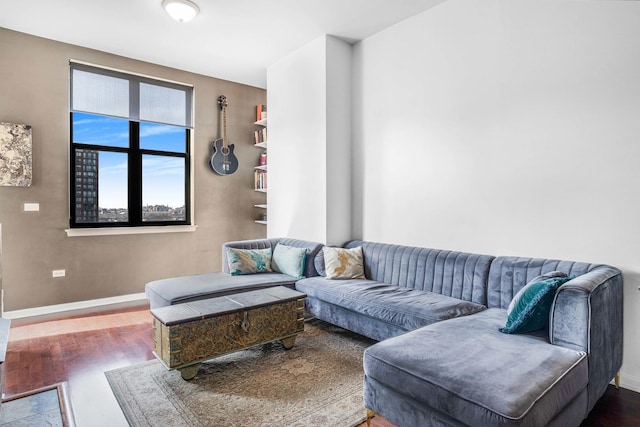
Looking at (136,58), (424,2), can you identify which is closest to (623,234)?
(424,2)

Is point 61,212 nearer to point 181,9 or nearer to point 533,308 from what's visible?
point 181,9

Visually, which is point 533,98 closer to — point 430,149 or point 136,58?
point 430,149

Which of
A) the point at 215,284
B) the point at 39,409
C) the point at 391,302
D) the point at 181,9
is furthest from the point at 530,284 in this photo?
the point at 181,9

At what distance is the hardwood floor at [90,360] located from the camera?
2.05 meters

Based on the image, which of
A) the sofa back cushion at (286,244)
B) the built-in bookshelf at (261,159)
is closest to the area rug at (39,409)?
the sofa back cushion at (286,244)

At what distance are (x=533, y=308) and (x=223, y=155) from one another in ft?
14.2

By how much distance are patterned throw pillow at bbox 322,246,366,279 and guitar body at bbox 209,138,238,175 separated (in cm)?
230

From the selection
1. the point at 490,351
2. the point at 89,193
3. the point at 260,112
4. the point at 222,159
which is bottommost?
the point at 490,351

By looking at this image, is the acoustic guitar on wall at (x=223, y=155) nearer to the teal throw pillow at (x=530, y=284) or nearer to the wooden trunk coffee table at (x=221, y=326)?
Result: the wooden trunk coffee table at (x=221, y=326)

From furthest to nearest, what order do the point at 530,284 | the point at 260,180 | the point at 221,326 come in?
the point at 260,180 → the point at 221,326 → the point at 530,284

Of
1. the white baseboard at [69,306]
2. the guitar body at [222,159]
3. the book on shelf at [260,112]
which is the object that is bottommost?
the white baseboard at [69,306]

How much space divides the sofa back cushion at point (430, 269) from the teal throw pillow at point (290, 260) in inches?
25.4

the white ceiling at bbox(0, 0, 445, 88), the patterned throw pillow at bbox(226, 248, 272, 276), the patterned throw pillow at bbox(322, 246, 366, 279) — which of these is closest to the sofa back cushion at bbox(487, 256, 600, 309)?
the patterned throw pillow at bbox(322, 246, 366, 279)

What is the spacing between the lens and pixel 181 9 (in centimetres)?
323
